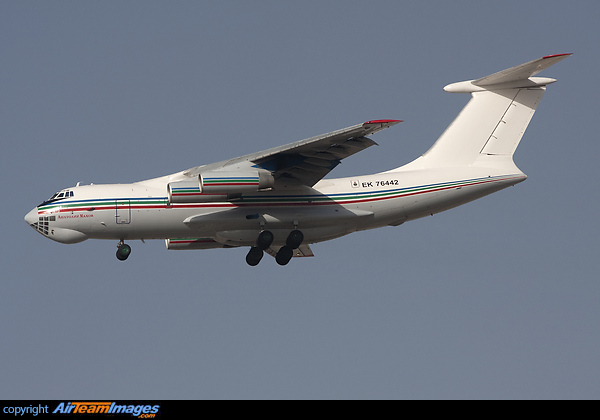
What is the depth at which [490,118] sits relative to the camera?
18.6 metres

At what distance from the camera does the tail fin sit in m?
18.4

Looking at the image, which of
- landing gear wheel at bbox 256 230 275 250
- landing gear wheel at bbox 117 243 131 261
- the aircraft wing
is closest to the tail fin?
the aircraft wing

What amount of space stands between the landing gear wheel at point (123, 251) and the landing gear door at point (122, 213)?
0.54 meters

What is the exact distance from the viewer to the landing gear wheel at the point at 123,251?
17.2 m

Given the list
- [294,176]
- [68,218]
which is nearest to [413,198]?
[294,176]

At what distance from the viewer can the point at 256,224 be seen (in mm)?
17422

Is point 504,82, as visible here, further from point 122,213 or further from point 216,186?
point 122,213

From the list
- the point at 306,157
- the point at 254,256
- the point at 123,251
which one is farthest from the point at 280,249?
the point at 123,251

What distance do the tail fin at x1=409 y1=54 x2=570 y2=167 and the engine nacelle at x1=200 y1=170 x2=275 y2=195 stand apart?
3.31 m

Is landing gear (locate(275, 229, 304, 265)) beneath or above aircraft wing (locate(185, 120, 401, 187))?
beneath

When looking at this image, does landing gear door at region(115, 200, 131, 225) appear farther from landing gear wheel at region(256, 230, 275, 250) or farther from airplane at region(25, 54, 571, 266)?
landing gear wheel at region(256, 230, 275, 250)
